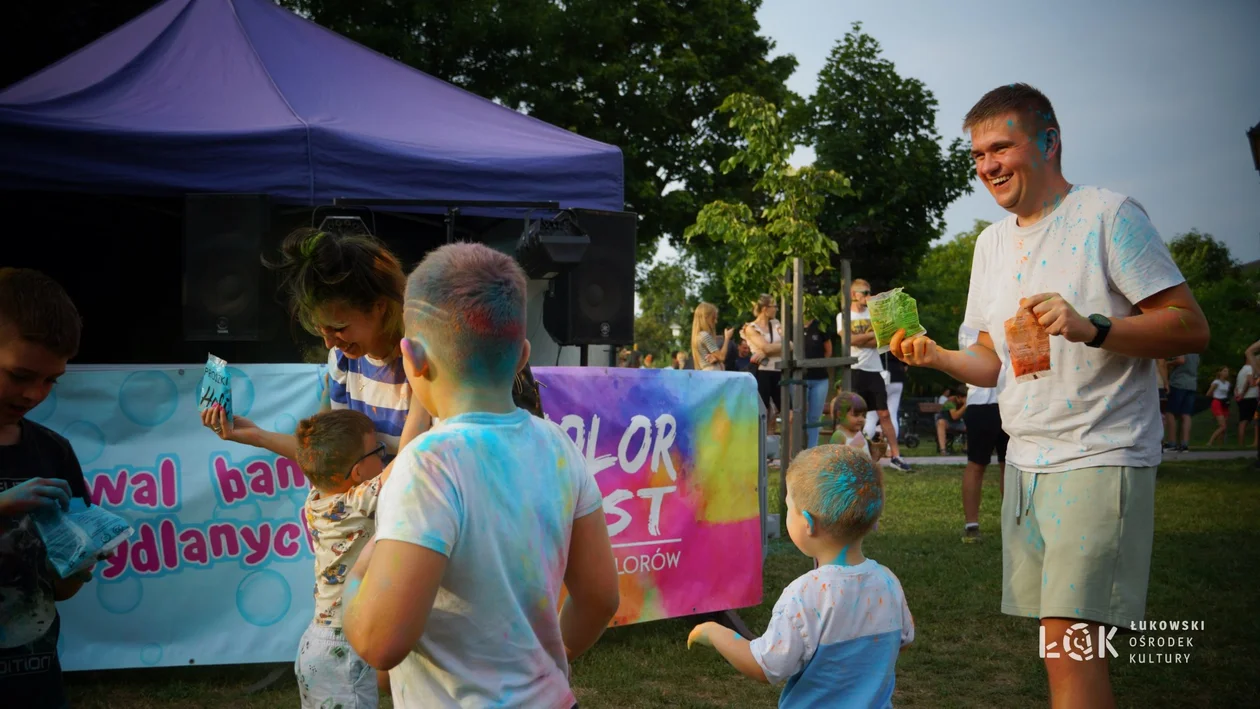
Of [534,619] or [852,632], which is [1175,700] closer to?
[852,632]

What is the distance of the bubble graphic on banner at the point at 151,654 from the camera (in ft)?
15.6

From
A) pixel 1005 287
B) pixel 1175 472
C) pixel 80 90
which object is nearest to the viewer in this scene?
pixel 1005 287

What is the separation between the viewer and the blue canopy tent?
5.71 m

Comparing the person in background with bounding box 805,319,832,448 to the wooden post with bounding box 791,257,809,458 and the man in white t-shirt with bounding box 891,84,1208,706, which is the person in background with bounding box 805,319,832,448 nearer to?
the wooden post with bounding box 791,257,809,458

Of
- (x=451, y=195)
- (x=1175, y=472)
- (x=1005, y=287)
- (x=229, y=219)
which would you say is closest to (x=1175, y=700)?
(x=1005, y=287)

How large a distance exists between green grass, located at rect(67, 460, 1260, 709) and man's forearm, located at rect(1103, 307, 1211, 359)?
2387 millimetres

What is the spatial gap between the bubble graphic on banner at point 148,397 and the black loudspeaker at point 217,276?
423mm

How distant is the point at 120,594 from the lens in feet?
15.7

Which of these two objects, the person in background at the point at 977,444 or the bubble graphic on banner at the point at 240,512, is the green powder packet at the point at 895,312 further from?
the person in background at the point at 977,444

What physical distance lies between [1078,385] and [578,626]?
1.75 metres

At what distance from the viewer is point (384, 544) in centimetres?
154

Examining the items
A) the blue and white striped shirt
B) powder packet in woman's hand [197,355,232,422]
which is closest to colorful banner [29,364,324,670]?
powder packet in woman's hand [197,355,232,422]

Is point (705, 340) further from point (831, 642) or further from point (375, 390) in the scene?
point (831, 642)

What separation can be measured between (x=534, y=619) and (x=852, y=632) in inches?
42.0
